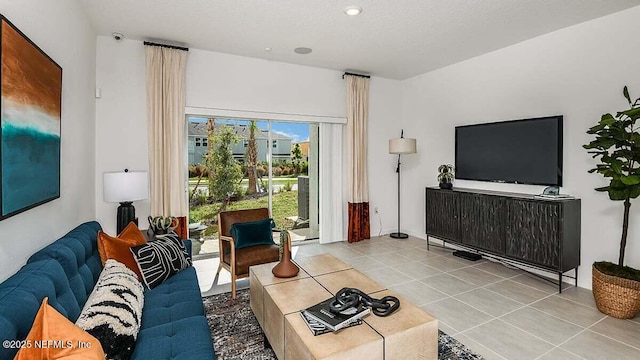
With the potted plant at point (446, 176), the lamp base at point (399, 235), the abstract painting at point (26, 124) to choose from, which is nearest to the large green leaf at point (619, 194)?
the potted plant at point (446, 176)

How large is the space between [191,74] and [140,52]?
25.3 inches

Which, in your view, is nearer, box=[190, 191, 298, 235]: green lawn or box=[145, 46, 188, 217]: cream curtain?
box=[145, 46, 188, 217]: cream curtain

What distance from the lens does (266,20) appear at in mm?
3455

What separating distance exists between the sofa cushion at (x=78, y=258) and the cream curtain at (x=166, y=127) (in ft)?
5.71

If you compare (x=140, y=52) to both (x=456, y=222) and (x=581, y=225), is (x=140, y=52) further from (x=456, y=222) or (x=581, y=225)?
(x=581, y=225)

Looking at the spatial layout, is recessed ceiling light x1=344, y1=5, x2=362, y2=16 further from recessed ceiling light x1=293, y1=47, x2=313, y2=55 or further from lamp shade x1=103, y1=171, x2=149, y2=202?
lamp shade x1=103, y1=171, x2=149, y2=202

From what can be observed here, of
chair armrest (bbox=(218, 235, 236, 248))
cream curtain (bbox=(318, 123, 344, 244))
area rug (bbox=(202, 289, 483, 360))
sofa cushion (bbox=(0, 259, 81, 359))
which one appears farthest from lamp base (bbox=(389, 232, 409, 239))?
sofa cushion (bbox=(0, 259, 81, 359))

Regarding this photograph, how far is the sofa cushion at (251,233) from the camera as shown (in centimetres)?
353

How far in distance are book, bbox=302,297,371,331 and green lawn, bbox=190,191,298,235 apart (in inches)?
107

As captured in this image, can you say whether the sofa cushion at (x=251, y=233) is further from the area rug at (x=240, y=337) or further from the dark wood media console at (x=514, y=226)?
the dark wood media console at (x=514, y=226)

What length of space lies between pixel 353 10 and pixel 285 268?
8.51 ft

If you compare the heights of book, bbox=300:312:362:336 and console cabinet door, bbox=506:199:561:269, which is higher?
console cabinet door, bbox=506:199:561:269

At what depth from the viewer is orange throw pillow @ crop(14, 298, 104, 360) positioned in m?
1.01

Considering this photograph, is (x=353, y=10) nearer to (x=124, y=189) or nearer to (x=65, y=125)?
(x=65, y=125)
